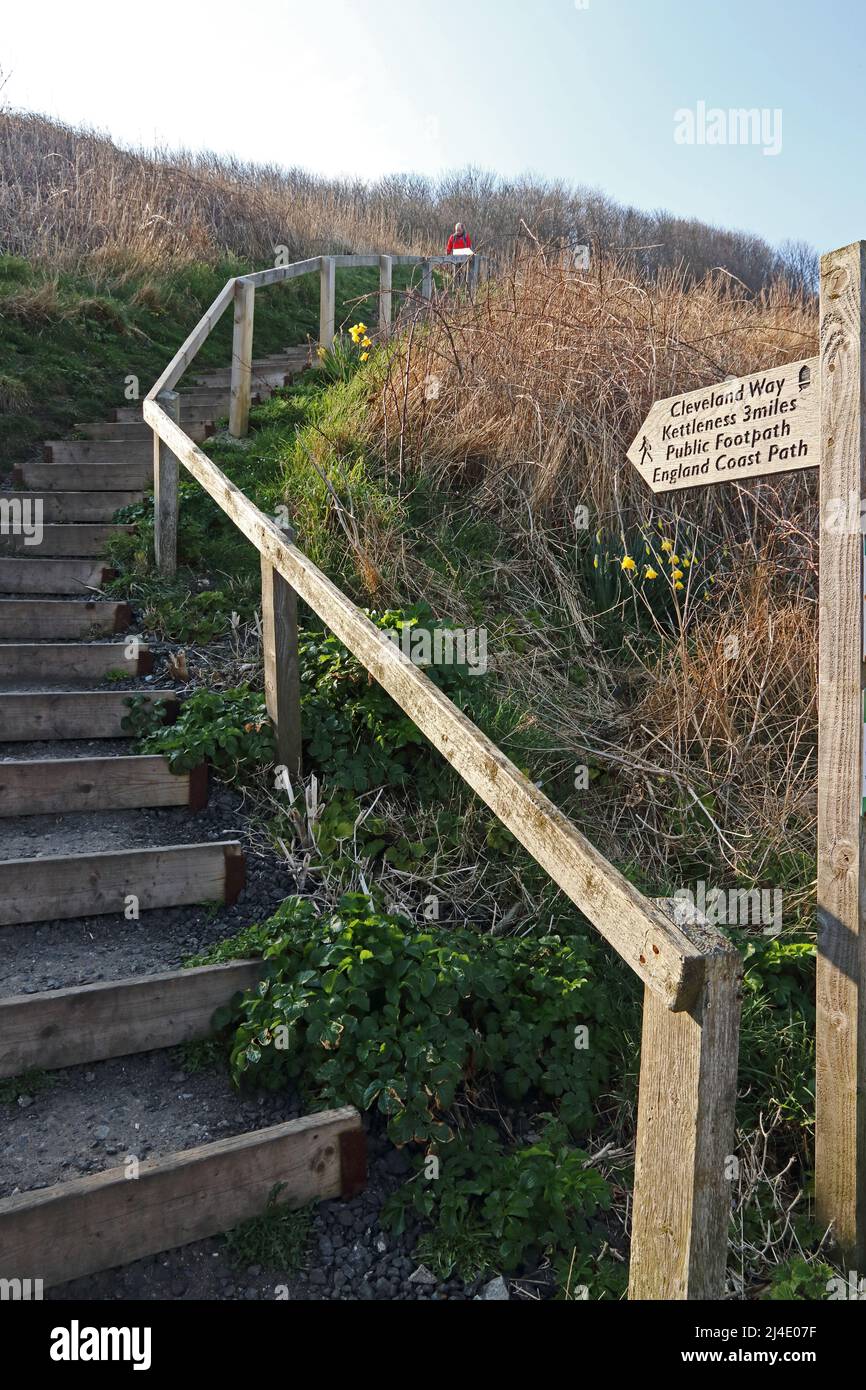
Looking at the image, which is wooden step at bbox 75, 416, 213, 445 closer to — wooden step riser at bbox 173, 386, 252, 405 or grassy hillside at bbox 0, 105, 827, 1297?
grassy hillside at bbox 0, 105, 827, 1297

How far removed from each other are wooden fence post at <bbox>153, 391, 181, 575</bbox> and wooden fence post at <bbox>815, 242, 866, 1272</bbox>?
393cm

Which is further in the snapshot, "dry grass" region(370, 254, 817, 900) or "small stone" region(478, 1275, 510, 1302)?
"dry grass" region(370, 254, 817, 900)

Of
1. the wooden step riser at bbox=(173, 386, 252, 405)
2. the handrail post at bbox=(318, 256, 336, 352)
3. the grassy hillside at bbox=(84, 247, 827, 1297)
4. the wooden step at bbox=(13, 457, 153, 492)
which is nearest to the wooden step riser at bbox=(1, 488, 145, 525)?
the wooden step at bbox=(13, 457, 153, 492)

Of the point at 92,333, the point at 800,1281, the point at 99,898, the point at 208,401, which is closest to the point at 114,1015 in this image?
the point at 99,898

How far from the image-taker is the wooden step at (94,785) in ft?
12.5

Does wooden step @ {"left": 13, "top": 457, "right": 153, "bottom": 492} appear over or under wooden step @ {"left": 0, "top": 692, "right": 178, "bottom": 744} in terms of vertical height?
over

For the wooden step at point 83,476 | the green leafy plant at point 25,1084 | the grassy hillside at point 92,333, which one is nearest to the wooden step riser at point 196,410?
the grassy hillside at point 92,333

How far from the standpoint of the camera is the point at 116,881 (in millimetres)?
3426

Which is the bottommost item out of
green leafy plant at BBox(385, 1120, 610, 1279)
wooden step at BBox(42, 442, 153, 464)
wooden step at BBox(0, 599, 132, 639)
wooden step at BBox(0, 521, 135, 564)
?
green leafy plant at BBox(385, 1120, 610, 1279)

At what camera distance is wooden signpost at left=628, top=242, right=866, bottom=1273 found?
235 centimetres

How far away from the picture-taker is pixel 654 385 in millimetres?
5473
